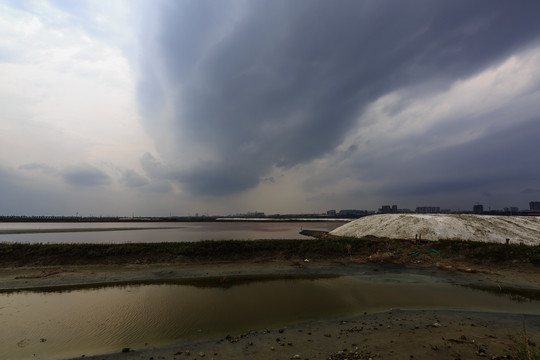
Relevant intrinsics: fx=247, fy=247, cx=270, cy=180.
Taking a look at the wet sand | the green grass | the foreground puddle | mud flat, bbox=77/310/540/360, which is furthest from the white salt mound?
mud flat, bbox=77/310/540/360

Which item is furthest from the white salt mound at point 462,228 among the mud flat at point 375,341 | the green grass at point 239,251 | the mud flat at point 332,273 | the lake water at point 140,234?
the mud flat at point 375,341

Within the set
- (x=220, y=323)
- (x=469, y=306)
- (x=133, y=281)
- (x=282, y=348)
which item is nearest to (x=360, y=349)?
(x=282, y=348)

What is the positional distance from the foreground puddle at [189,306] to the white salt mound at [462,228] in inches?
680

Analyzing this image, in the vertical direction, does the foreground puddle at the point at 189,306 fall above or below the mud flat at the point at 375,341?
below

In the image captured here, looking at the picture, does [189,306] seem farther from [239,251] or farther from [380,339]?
[239,251]

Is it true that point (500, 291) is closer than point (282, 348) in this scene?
No

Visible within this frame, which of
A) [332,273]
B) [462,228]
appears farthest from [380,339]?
[462,228]

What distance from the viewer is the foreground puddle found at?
28.9ft

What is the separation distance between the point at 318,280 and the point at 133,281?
41.7 ft

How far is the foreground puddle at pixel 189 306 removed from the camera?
8812 mm

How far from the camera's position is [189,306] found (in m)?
12.1

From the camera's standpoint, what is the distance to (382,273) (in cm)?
1870

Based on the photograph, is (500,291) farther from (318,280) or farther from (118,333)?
(118,333)

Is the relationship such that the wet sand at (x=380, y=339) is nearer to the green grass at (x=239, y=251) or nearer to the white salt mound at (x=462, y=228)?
the green grass at (x=239, y=251)
